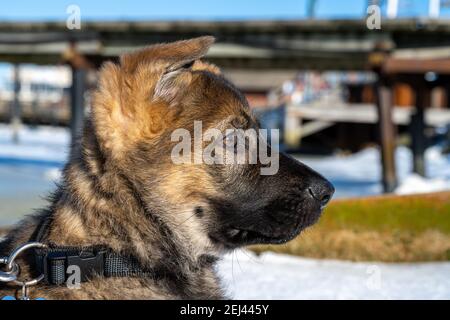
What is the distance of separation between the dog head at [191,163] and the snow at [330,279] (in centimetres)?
126

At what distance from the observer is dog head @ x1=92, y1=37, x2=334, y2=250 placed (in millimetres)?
2883

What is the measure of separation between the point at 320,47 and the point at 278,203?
33.6ft

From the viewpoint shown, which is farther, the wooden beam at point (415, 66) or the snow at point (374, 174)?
the snow at point (374, 174)

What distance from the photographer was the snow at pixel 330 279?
4.72 meters

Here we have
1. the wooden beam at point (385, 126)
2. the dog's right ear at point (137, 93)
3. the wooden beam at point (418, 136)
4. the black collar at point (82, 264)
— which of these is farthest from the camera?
the wooden beam at point (418, 136)

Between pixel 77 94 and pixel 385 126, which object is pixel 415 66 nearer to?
pixel 385 126

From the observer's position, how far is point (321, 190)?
3061 millimetres

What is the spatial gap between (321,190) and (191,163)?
0.63 metres

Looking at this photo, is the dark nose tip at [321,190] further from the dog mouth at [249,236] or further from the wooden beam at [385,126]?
the wooden beam at [385,126]

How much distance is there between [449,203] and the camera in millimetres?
6102

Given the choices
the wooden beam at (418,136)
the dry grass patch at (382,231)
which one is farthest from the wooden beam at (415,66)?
the dry grass patch at (382,231)
